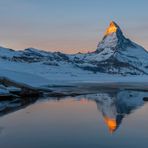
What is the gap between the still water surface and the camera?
26625mm

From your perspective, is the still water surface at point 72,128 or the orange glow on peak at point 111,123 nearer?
the still water surface at point 72,128

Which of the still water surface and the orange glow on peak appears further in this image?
the orange glow on peak

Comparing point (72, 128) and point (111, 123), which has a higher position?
point (111, 123)

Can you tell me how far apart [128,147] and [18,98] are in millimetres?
37542

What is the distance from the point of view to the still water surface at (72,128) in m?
26.6

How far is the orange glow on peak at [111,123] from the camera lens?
32.9 m

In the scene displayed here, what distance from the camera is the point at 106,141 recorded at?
2747cm

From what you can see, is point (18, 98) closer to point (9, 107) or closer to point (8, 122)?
point (9, 107)

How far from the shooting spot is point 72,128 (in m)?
33.0

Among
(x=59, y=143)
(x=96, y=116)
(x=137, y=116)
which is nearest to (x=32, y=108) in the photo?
(x=96, y=116)

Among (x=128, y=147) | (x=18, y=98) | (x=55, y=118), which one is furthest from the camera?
(x=18, y=98)

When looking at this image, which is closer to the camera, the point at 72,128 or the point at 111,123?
the point at 72,128

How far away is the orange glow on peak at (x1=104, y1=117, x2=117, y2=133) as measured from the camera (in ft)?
108

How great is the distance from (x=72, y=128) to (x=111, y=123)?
5.45 metres
